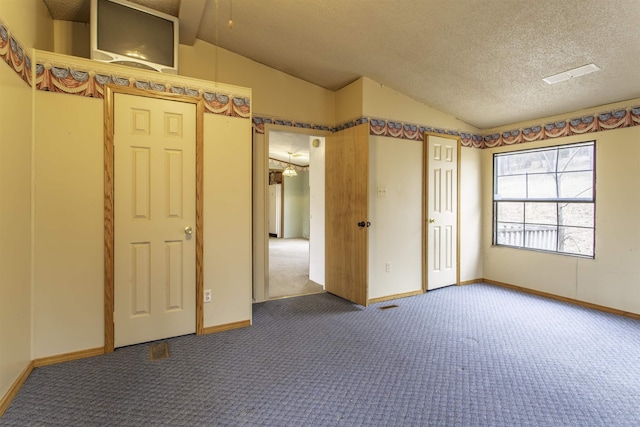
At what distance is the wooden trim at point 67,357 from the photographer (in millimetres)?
2201

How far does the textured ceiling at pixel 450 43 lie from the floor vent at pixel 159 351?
2.84m

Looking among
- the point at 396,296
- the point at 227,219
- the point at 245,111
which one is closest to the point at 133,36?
the point at 245,111

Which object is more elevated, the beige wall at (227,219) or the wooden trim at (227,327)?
the beige wall at (227,219)

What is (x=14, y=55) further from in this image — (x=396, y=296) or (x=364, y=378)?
(x=396, y=296)

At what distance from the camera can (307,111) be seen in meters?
3.91

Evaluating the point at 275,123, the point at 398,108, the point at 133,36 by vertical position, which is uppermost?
the point at 133,36

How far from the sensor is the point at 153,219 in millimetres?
2566

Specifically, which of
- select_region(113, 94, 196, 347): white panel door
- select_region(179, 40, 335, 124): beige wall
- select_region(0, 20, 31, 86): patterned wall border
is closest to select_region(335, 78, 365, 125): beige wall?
select_region(179, 40, 335, 124): beige wall

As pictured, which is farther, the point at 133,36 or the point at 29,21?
the point at 133,36

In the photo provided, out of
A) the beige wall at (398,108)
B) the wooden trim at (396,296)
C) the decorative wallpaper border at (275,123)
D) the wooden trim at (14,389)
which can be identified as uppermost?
the beige wall at (398,108)

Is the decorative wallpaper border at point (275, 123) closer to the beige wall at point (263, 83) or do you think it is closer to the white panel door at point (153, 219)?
the beige wall at point (263, 83)

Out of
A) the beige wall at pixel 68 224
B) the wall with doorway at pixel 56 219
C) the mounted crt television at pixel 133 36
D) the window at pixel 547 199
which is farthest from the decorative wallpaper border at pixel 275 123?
the window at pixel 547 199

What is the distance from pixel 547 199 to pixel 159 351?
4.53 metres

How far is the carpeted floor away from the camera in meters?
4.14
